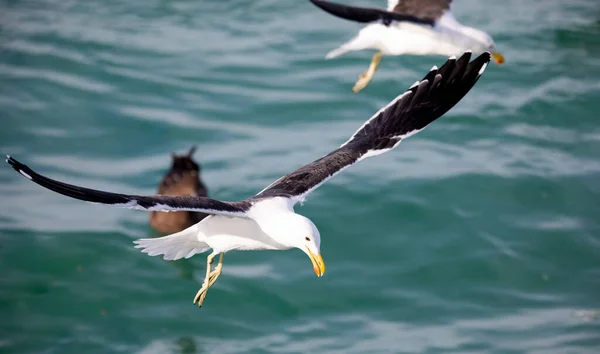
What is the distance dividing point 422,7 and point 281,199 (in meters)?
5.00

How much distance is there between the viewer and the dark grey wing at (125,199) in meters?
6.59

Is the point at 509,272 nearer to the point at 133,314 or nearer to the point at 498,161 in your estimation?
the point at 498,161

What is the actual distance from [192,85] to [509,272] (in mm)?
6763

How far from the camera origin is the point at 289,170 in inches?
588

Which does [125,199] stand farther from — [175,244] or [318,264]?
[175,244]

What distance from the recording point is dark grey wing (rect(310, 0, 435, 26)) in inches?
388

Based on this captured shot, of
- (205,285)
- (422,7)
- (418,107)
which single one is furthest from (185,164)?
(205,285)

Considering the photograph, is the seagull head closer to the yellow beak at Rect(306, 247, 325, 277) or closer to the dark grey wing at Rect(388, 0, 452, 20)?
the yellow beak at Rect(306, 247, 325, 277)

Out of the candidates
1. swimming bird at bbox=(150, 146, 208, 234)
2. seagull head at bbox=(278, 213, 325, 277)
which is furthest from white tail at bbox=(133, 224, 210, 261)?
swimming bird at bbox=(150, 146, 208, 234)

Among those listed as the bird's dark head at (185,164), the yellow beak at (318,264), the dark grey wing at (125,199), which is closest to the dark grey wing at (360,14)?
the yellow beak at (318,264)

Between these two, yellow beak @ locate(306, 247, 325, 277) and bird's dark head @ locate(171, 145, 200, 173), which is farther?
bird's dark head @ locate(171, 145, 200, 173)

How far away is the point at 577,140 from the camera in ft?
54.6

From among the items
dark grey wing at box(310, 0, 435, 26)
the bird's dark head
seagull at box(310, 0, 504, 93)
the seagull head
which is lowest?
the seagull head

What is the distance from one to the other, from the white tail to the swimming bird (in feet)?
14.1
